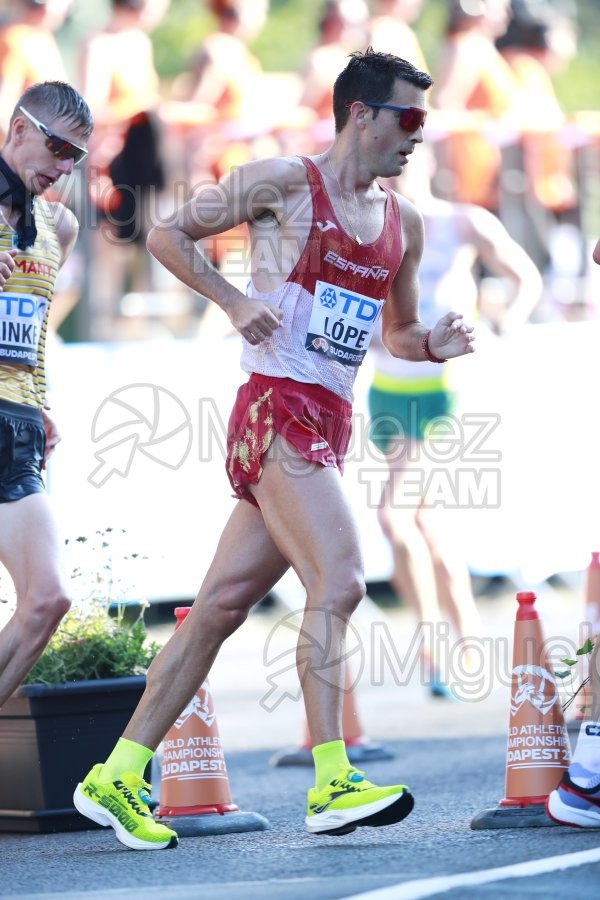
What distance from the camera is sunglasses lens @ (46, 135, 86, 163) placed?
5.20m

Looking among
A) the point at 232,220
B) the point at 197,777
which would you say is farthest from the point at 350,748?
the point at 232,220

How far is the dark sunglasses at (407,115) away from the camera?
198 inches

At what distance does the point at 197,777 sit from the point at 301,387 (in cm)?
136

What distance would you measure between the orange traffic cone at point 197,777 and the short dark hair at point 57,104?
4.99 ft

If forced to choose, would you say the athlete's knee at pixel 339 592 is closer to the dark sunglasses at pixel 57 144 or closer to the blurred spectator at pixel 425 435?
the dark sunglasses at pixel 57 144

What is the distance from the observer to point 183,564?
10.6 metres

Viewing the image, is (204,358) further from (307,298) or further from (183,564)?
(307,298)

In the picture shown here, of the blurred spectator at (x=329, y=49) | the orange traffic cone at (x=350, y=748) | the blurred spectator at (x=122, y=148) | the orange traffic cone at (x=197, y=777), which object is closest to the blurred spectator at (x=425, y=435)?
the orange traffic cone at (x=350, y=748)

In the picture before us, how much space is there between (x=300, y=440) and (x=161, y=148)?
Answer: 6866mm

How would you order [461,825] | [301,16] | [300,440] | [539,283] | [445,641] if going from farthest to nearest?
[301,16] < [539,283] < [445,641] < [461,825] < [300,440]

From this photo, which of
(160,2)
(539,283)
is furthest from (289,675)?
(160,2)

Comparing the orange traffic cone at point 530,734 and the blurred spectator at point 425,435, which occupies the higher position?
the blurred spectator at point 425,435

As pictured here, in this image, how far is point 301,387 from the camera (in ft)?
16.1

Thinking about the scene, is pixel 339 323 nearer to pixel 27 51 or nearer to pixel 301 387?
pixel 301 387
